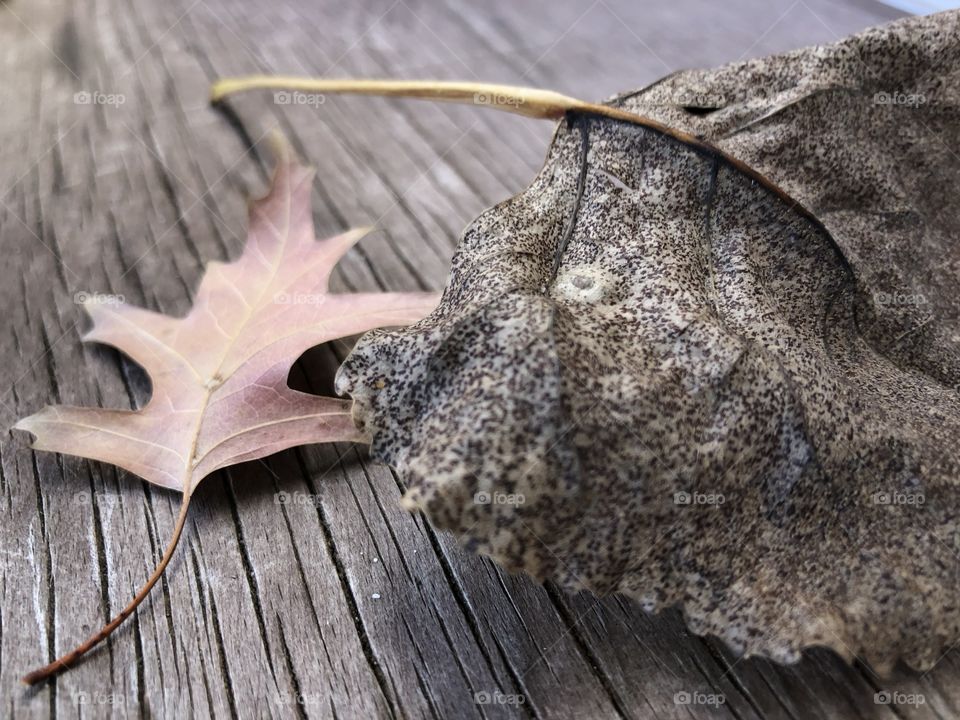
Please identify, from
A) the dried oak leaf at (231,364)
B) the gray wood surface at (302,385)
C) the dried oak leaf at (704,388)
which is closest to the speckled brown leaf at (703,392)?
the dried oak leaf at (704,388)

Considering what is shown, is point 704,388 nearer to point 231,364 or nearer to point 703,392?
point 703,392

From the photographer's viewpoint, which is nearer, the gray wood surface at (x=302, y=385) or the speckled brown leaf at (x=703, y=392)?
the speckled brown leaf at (x=703, y=392)

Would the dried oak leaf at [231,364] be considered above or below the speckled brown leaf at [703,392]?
below

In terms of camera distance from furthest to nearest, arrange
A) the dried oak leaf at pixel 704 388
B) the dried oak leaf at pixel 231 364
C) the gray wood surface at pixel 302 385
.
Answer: the dried oak leaf at pixel 231 364 → the gray wood surface at pixel 302 385 → the dried oak leaf at pixel 704 388

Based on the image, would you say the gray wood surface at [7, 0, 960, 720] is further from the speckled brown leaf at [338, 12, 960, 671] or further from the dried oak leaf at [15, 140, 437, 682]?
the speckled brown leaf at [338, 12, 960, 671]

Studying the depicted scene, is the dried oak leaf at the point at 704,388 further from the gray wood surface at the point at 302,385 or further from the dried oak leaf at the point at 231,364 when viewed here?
the dried oak leaf at the point at 231,364

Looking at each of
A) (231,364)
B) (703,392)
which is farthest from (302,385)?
(703,392)

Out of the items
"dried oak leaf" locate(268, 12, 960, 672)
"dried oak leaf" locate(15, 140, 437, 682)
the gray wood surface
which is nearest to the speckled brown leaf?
"dried oak leaf" locate(268, 12, 960, 672)
